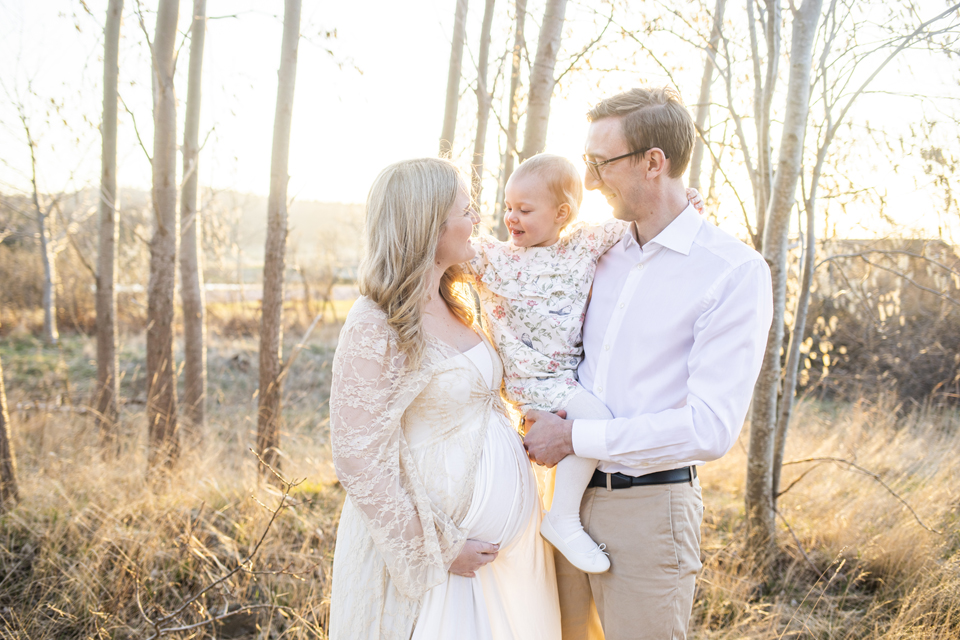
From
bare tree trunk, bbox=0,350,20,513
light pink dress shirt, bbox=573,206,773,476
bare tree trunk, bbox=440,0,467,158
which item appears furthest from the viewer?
bare tree trunk, bbox=440,0,467,158

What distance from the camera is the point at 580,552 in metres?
1.65

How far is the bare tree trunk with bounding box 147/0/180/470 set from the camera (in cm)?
411

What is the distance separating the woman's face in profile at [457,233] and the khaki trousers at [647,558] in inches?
33.5

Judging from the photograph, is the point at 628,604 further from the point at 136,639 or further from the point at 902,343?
the point at 902,343

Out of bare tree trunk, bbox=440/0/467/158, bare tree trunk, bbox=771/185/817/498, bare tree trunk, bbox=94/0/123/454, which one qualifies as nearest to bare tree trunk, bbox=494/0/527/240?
bare tree trunk, bbox=440/0/467/158

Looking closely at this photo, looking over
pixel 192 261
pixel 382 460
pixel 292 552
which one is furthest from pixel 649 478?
pixel 192 261

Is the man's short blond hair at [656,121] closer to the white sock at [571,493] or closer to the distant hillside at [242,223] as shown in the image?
the white sock at [571,493]

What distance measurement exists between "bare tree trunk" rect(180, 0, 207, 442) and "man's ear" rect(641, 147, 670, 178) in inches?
158

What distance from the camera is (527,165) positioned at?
2068 mm

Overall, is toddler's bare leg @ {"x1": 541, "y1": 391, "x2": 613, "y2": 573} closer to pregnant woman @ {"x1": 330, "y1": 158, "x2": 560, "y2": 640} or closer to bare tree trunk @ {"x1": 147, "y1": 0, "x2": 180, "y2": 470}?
pregnant woman @ {"x1": 330, "y1": 158, "x2": 560, "y2": 640}

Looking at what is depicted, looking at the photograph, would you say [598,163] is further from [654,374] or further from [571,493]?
[571,493]

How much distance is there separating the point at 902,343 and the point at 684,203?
7.64m

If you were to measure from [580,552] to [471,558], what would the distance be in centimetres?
32

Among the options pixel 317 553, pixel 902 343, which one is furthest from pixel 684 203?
pixel 902 343
